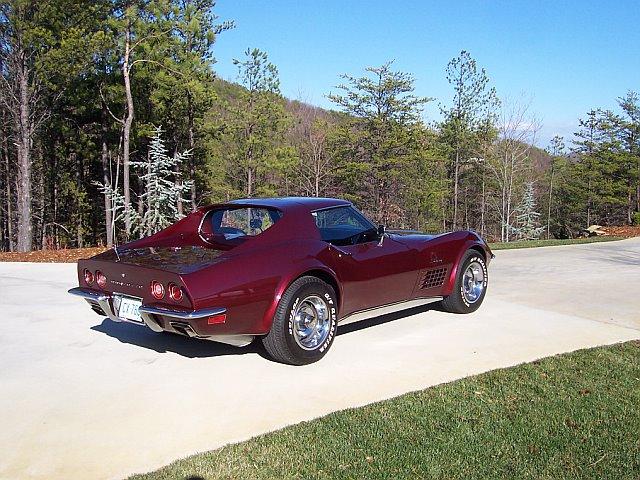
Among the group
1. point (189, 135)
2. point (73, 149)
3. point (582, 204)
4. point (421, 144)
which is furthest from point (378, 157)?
point (582, 204)

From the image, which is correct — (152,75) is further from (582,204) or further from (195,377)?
(582,204)

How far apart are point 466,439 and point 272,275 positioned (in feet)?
6.12

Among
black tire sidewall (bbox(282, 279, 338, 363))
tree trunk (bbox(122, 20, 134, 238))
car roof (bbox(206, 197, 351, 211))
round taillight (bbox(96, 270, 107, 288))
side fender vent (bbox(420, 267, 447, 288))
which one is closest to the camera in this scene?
black tire sidewall (bbox(282, 279, 338, 363))

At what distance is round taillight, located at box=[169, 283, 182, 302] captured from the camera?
13.6 ft

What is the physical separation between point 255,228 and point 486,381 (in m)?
2.30

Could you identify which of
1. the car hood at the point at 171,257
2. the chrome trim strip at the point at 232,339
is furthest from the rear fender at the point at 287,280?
the car hood at the point at 171,257

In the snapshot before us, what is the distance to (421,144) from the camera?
37.3m

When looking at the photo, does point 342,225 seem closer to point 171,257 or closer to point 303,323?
point 303,323

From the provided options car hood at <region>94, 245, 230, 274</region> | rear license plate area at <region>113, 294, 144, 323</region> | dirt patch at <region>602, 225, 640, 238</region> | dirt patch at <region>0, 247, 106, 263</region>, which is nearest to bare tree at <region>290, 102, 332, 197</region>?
dirt patch at <region>602, 225, 640, 238</region>

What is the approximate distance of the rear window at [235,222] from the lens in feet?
16.7

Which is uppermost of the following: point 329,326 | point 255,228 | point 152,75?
point 152,75

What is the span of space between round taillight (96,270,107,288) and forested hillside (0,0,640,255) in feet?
34.1

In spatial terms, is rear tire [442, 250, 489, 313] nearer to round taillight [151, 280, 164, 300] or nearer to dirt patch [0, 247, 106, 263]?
round taillight [151, 280, 164, 300]

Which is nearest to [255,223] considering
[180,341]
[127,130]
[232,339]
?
[232,339]
